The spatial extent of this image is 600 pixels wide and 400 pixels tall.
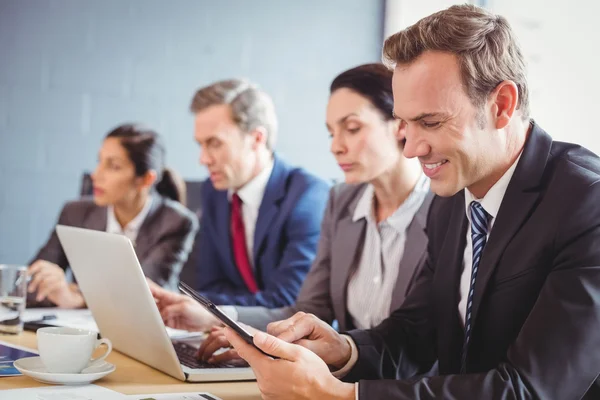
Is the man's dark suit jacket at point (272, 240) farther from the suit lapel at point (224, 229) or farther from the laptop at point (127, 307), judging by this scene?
the laptop at point (127, 307)

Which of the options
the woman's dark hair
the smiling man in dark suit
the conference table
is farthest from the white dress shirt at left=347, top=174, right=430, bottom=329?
the conference table

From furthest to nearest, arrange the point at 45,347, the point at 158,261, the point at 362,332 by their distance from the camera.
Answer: the point at 158,261 → the point at 362,332 → the point at 45,347

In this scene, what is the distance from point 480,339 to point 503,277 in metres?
0.12

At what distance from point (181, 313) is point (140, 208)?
4.01 ft

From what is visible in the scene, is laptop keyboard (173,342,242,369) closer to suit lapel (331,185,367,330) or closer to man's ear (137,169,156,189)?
suit lapel (331,185,367,330)

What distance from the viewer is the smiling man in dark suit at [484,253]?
1.07m

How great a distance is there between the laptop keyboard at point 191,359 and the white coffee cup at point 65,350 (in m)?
0.18

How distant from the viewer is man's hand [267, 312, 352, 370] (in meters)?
1.28

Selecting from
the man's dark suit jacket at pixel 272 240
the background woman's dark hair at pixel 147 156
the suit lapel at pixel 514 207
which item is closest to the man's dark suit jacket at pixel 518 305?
the suit lapel at pixel 514 207

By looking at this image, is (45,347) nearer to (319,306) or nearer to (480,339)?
(480,339)

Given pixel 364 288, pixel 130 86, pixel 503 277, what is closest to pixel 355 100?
pixel 364 288

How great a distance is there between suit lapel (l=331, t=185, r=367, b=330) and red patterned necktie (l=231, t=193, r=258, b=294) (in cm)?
64

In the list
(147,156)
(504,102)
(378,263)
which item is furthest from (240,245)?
(504,102)

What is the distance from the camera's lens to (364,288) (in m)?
1.85
